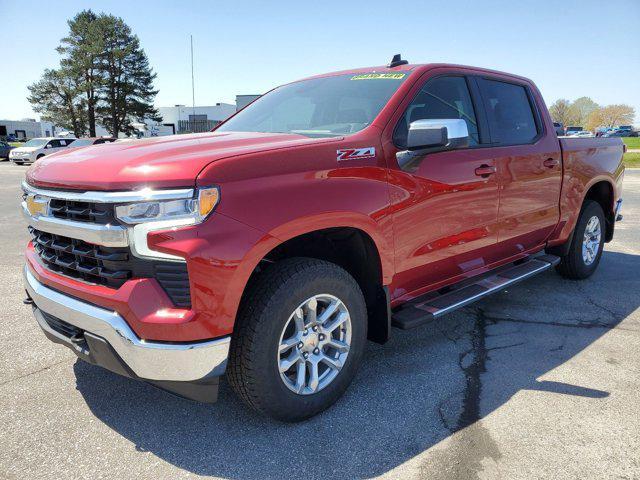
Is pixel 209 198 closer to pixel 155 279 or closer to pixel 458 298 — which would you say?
pixel 155 279

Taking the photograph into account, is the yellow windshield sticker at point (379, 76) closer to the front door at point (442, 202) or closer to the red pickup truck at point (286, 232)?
the red pickup truck at point (286, 232)

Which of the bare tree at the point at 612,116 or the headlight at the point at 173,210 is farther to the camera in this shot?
the bare tree at the point at 612,116

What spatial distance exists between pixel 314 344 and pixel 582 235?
361 centimetres

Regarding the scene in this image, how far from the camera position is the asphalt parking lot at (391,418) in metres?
2.31

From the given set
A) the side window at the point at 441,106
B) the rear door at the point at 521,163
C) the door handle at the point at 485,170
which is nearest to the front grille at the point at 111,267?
the side window at the point at 441,106

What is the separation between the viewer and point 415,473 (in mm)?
2258

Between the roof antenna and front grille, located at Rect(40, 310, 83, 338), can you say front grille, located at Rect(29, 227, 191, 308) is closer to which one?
front grille, located at Rect(40, 310, 83, 338)

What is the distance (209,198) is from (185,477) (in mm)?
1267

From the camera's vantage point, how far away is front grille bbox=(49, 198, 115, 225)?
220 centimetres

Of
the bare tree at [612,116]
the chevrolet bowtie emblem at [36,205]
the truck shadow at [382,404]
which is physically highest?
the bare tree at [612,116]

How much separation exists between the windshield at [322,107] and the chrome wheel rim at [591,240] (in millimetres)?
3038

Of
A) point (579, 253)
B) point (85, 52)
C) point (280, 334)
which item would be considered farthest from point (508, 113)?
point (85, 52)

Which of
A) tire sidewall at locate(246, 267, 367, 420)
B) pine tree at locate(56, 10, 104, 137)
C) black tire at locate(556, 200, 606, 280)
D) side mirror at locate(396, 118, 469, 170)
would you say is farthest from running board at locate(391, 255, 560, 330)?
pine tree at locate(56, 10, 104, 137)

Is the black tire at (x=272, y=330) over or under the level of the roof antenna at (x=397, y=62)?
under
